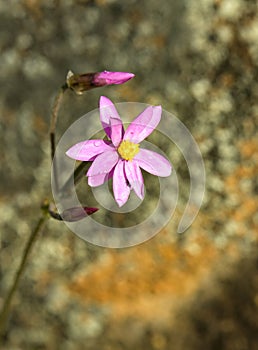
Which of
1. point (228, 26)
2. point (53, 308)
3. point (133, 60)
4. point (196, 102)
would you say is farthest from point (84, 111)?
point (53, 308)

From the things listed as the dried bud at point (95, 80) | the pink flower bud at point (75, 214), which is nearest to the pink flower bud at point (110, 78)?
the dried bud at point (95, 80)

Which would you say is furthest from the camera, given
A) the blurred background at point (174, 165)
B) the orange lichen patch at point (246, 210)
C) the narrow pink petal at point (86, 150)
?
the orange lichen patch at point (246, 210)

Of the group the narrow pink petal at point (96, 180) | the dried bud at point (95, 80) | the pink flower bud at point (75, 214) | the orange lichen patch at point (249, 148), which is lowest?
the orange lichen patch at point (249, 148)

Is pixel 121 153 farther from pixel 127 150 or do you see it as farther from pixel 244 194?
pixel 244 194

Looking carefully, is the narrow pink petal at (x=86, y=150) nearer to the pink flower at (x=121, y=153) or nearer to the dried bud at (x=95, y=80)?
the pink flower at (x=121, y=153)

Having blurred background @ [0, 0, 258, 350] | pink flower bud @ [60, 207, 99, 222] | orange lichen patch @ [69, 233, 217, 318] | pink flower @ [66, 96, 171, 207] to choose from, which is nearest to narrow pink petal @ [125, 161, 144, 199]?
pink flower @ [66, 96, 171, 207]

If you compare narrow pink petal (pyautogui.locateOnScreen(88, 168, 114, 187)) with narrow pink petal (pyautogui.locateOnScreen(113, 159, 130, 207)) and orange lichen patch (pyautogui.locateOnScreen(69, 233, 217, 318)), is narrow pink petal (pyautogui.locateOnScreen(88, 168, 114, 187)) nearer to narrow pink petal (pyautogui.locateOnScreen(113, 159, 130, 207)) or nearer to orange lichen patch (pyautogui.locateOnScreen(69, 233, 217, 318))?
narrow pink petal (pyautogui.locateOnScreen(113, 159, 130, 207))

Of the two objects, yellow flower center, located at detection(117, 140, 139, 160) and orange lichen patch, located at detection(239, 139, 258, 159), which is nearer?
yellow flower center, located at detection(117, 140, 139, 160)
